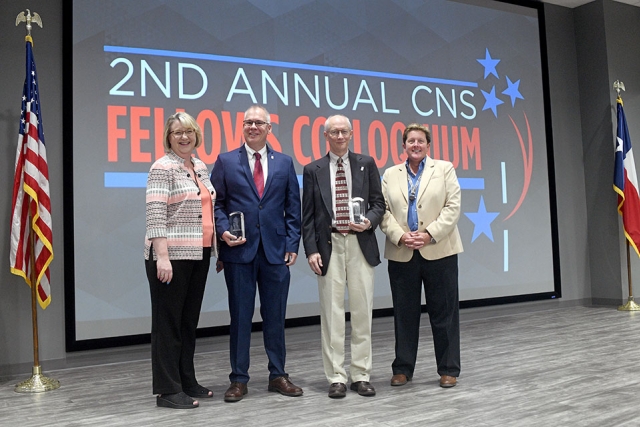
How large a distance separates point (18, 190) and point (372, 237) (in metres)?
2.38

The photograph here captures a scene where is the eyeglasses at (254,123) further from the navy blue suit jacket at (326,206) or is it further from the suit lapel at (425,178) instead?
the suit lapel at (425,178)

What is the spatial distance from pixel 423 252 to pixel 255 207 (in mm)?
979

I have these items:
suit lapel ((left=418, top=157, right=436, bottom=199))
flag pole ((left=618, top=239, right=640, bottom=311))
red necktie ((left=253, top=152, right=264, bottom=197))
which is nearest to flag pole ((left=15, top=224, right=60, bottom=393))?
red necktie ((left=253, top=152, right=264, bottom=197))

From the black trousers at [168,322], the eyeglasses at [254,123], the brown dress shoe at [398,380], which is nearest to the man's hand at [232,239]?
the black trousers at [168,322]

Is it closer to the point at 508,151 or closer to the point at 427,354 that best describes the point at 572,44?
the point at 508,151

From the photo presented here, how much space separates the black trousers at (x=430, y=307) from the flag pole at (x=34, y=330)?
2139 mm

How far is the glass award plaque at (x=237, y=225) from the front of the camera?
3.20 meters

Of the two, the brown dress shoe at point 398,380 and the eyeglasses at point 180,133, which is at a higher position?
the eyeglasses at point 180,133

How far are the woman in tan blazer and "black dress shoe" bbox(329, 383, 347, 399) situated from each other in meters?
0.37

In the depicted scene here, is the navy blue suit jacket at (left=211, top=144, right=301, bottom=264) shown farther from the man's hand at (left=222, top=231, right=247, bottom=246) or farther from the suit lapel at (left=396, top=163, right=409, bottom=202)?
the suit lapel at (left=396, top=163, right=409, bottom=202)

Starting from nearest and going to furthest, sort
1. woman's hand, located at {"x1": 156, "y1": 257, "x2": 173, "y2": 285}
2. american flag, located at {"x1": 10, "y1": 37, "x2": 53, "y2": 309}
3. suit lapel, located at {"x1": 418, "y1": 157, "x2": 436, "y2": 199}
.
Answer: woman's hand, located at {"x1": 156, "y1": 257, "x2": 173, "y2": 285}
suit lapel, located at {"x1": 418, "y1": 157, "x2": 436, "y2": 199}
american flag, located at {"x1": 10, "y1": 37, "x2": 53, "y2": 309}

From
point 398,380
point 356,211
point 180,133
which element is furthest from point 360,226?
point 180,133

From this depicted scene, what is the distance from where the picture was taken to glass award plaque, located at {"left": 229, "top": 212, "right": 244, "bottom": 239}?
320cm

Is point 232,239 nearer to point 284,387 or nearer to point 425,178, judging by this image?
point 284,387
